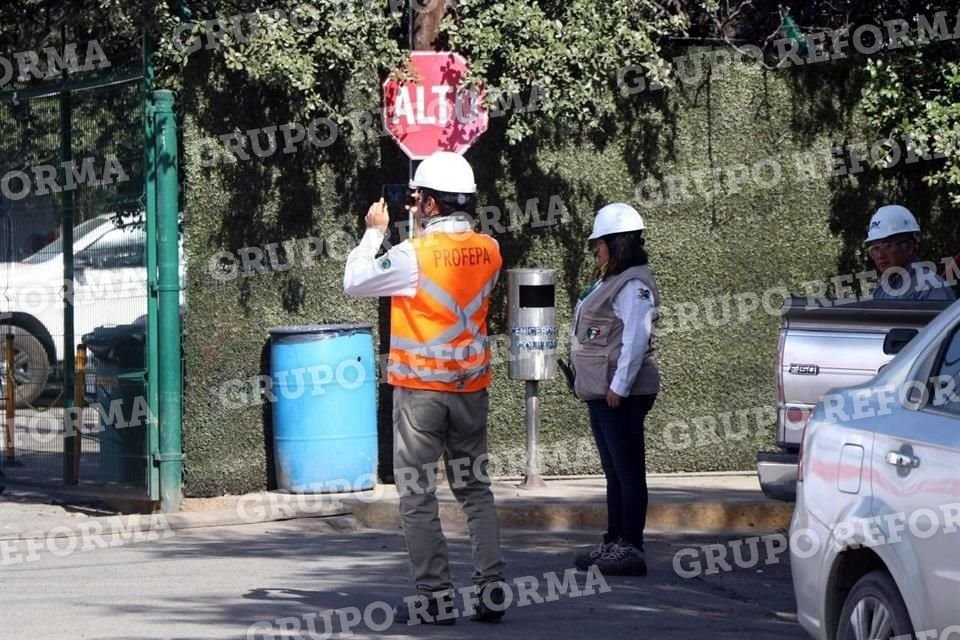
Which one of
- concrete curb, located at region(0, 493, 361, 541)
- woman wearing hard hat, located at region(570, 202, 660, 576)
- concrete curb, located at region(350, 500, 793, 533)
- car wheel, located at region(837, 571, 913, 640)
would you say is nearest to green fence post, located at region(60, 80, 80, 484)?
concrete curb, located at region(0, 493, 361, 541)

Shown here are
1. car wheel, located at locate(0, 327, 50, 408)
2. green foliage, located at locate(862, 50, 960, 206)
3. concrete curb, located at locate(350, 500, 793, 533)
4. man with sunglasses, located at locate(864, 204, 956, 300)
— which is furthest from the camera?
car wheel, located at locate(0, 327, 50, 408)

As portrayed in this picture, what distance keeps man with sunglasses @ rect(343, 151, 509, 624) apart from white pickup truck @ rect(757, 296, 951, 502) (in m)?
1.42

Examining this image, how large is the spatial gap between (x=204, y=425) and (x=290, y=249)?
1.38 meters

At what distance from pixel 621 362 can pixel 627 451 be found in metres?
0.51

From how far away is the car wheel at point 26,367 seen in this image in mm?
11797

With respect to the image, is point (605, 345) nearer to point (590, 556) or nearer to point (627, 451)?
point (627, 451)

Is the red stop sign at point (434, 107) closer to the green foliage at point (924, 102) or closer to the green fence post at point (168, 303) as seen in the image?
the green fence post at point (168, 303)

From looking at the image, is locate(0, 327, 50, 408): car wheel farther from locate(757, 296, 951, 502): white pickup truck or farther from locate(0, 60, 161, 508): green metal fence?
locate(757, 296, 951, 502): white pickup truck

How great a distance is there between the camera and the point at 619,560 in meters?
8.40

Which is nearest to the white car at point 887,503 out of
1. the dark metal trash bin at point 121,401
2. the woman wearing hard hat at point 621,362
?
the woman wearing hard hat at point 621,362

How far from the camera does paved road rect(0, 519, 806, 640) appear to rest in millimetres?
7133

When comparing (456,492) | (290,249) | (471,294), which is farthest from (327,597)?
(290,249)

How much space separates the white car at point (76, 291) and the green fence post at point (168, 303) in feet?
0.55

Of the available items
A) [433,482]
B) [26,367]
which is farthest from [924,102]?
[26,367]
